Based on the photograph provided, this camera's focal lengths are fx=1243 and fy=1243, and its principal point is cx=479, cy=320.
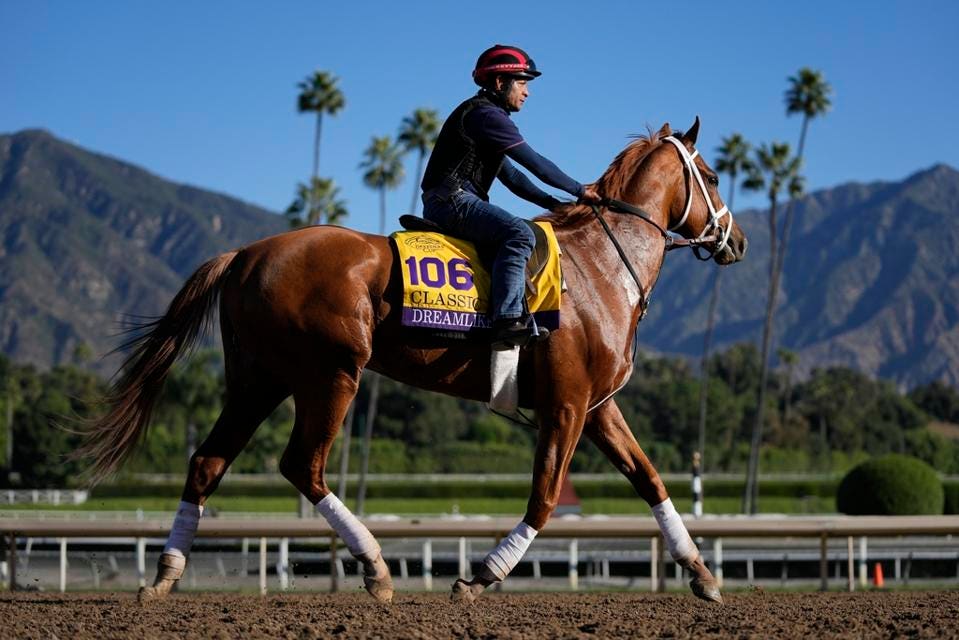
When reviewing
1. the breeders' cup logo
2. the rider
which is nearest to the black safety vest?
the rider

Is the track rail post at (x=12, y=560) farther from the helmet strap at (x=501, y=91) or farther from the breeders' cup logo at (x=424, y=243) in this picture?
the helmet strap at (x=501, y=91)

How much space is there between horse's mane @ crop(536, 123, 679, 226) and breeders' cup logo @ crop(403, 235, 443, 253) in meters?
0.89

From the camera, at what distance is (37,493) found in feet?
187

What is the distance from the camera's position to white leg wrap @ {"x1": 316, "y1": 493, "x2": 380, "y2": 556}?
713cm

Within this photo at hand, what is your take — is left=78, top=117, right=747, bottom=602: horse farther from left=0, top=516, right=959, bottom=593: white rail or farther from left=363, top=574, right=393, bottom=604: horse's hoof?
left=0, top=516, right=959, bottom=593: white rail

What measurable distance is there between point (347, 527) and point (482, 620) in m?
1.14

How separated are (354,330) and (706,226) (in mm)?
2761

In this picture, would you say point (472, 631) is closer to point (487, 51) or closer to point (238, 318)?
point (238, 318)

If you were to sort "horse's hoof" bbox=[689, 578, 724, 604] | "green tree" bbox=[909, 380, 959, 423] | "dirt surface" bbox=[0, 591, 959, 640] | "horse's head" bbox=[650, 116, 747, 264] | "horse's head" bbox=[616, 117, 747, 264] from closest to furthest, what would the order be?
"dirt surface" bbox=[0, 591, 959, 640] → "horse's hoof" bbox=[689, 578, 724, 604] → "horse's head" bbox=[616, 117, 747, 264] → "horse's head" bbox=[650, 116, 747, 264] → "green tree" bbox=[909, 380, 959, 423]

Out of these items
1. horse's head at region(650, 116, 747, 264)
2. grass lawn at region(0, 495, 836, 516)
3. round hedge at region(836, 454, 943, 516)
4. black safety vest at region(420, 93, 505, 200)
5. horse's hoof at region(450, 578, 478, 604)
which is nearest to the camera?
horse's hoof at region(450, 578, 478, 604)

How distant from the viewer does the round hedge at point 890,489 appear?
2903 centimetres

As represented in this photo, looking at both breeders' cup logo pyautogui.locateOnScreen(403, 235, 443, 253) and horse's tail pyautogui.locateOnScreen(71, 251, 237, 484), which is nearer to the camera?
breeders' cup logo pyautogui.locateOnScreen(403, 235, 443, 253)

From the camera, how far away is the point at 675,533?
25.6ft

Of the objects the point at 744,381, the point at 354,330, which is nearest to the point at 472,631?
the point at 354,330
